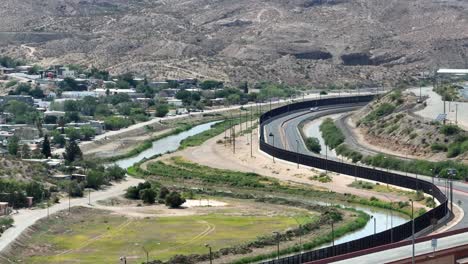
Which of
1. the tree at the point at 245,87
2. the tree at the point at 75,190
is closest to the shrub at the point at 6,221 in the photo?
the tree at the point at 75,190

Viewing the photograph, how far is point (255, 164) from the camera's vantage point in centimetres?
10694

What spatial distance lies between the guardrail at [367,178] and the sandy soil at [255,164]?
2.40 ft

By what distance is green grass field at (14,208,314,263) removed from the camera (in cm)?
6844

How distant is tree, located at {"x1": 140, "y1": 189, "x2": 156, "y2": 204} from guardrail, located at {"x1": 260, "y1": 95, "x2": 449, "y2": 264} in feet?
47.8

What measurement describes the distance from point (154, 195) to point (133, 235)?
13.6 m

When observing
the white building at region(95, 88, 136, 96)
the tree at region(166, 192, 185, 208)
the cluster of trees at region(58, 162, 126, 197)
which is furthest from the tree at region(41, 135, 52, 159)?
the white building at region(95, 88, 136, 96)

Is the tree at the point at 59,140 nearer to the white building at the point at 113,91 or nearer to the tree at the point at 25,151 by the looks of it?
the tree at the point at 25,151

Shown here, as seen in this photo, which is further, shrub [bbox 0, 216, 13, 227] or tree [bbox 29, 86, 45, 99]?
tree [bbox 29, 86, 45, 99]

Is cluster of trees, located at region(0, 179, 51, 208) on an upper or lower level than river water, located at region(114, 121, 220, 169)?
upper

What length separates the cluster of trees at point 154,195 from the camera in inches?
3329

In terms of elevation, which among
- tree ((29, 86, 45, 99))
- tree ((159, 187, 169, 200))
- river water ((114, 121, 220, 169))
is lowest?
river water ((114, 121, 220, 169))

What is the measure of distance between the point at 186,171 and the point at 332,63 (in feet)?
314

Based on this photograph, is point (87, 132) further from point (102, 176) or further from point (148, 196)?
point (148, 196)

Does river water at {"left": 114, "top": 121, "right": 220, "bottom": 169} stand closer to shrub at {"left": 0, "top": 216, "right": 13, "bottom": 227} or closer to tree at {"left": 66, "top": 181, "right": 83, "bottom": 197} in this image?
tree at {"left": 66, "top": 181, "right": 83, "bottom": 197}
